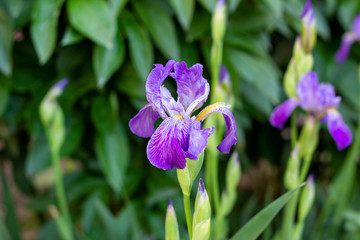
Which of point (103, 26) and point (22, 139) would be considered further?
point (22, 139)

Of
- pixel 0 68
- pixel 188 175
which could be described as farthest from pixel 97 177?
pixel 188 175

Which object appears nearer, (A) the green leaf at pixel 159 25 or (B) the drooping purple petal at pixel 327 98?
(B) the drooping purple petal at pixel 327 98

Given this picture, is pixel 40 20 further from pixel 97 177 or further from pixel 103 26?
pixel 97 177

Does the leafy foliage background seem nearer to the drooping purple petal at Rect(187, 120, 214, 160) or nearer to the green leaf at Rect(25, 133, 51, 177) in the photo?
the green leaf at Rect(25, 133, 51, 177)

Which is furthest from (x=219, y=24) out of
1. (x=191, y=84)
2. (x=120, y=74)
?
(x=120, y=74)

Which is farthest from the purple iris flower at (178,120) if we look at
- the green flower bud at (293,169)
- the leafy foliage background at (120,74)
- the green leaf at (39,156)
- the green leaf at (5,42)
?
the green leaf at (39,156)

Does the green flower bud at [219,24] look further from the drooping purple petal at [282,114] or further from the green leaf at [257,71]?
the green leaf at [257,71]

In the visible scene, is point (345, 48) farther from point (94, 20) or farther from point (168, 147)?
point (168, 147)
